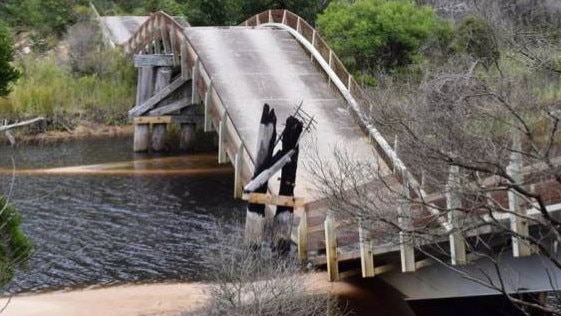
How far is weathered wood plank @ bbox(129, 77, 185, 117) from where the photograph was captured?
31.6 m

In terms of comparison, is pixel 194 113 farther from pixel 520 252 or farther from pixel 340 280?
pixel 520 252

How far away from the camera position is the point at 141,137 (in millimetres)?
33469

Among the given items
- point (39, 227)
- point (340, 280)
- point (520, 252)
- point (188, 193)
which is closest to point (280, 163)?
point (340, 280)

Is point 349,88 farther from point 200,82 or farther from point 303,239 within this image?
point 303,239

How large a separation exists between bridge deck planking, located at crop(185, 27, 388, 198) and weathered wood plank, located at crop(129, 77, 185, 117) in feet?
7.91

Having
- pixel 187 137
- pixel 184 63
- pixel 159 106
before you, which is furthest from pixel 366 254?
pixel 187 137

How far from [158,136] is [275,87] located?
9.50 metres

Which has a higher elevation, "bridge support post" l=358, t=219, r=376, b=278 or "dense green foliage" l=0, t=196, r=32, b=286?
"dense green foliage" l=0, t=196, r=32, b=286

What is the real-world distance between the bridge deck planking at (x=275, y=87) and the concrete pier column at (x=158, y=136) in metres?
4.96

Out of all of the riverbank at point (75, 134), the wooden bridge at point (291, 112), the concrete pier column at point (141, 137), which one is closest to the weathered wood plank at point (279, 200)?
the wooden bridge at point (291, 112)

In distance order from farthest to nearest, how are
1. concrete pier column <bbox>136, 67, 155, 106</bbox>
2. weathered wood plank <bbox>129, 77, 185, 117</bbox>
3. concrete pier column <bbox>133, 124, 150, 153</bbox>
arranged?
concrete pier column <bbox>136, 67, 155, 106</bbox> → concrete pier column <bbox>133, 124, 150, 153</bbox> → weathered wood plank <bbox>129, 77, 185, 117</bbox>

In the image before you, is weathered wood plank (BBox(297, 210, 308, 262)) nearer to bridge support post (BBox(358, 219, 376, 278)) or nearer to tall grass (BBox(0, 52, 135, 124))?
bridge support post (BBox(358, 219, 376, 278))

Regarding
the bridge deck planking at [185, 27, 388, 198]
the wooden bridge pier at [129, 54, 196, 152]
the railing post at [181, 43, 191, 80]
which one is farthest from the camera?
the wooden bridge pier at [129, 54, 196, 152]

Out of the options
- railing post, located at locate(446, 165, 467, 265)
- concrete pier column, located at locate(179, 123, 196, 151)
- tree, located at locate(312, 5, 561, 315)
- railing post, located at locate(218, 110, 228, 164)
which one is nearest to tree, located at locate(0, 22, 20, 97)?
tree, located at locate(312, 5, 561, 315)
